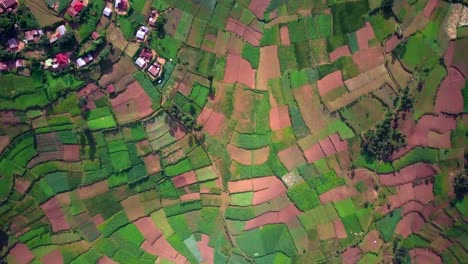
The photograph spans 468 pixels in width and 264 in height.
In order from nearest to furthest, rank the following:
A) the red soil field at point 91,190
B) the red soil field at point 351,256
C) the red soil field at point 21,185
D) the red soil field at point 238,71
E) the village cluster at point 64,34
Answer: the village cluster at point 64,34, the red soil field at point 21,185, the red soil field at point 91,190, the red soil field at point 238,71, the red soil field at point 351,256

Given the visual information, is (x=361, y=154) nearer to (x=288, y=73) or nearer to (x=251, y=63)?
(x=288, y=73)

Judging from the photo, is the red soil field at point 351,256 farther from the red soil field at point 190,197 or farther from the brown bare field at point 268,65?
the brown bare field at point 268,65

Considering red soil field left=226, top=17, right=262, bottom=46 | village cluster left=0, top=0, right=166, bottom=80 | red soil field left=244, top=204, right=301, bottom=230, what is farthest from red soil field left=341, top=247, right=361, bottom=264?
village cluster left=0, top=0, right=166, bottom=80

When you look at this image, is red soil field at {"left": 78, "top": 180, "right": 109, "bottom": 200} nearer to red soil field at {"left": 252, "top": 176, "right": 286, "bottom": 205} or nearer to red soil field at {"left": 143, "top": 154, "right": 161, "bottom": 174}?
red soil field at {"left": 143, "top": 154, "right": 161, "bottom": 174}

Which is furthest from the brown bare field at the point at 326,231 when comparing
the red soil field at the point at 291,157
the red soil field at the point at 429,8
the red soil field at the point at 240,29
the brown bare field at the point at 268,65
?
the red soil field at the point at 429,8

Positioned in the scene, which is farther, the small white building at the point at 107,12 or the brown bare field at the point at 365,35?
the brown bare field at the point at 365,35

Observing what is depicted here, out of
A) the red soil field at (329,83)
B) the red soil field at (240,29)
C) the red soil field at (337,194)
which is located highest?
the red soil field at (240,29)

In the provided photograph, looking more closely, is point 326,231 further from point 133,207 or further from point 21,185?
point 21,185

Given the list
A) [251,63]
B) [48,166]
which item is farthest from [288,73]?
[48,166]
